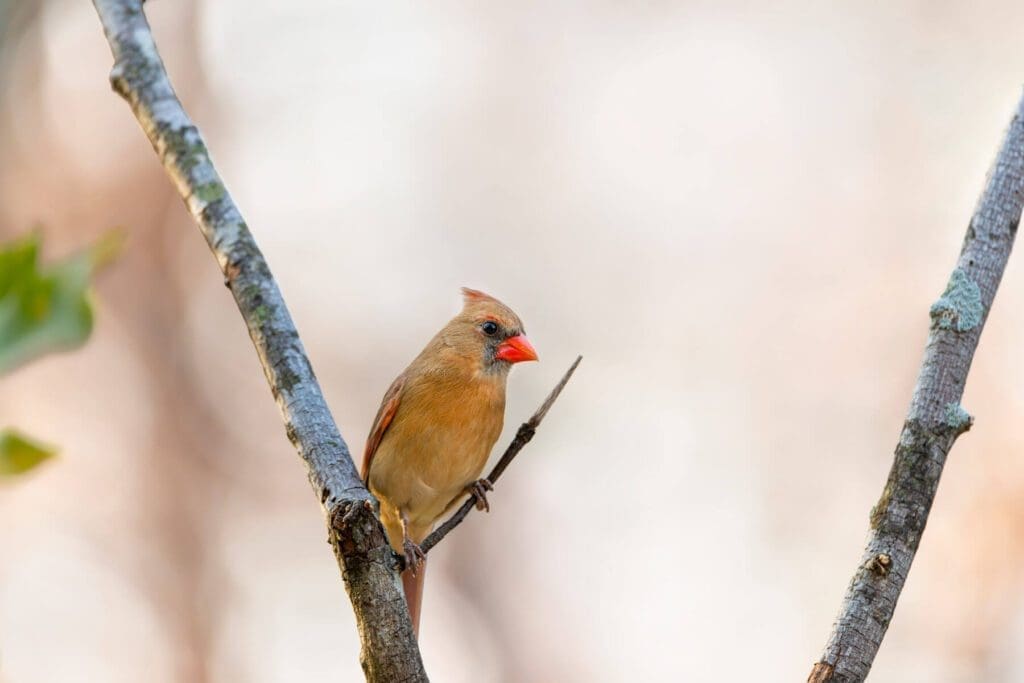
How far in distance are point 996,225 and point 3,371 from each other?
197 centimetres

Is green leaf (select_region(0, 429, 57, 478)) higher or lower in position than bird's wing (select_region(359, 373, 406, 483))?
lower

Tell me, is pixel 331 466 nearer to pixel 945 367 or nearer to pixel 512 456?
pixel 512 456

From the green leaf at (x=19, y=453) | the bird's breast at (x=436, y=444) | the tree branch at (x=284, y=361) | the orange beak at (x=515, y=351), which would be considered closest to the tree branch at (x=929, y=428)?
the tree branch at (x=284, y=361)

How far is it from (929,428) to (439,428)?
241 cm

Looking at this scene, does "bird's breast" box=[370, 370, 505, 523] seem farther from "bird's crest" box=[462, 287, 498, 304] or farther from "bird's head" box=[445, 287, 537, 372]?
"bird's crest" box=[462, 287, 498, 304]

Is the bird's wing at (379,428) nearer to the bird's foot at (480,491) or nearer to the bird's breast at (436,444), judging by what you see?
the bird's breast at (436,444)

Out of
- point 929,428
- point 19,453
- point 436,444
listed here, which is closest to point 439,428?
point 436,444

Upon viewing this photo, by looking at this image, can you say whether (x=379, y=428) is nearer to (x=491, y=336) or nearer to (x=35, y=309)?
(x=491, y=336)

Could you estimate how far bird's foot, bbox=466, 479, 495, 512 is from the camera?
161 inches

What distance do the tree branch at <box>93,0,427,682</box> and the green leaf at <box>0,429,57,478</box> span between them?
30.6 inches

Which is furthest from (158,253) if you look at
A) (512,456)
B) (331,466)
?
(331,466)

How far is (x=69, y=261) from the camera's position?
39.4 inches

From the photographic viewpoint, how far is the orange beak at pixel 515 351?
4570 millimetres

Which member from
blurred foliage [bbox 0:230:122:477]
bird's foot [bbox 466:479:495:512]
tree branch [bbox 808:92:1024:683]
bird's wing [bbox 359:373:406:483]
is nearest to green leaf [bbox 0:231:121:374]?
blurred foliage [bbox 0:230:122:477]
